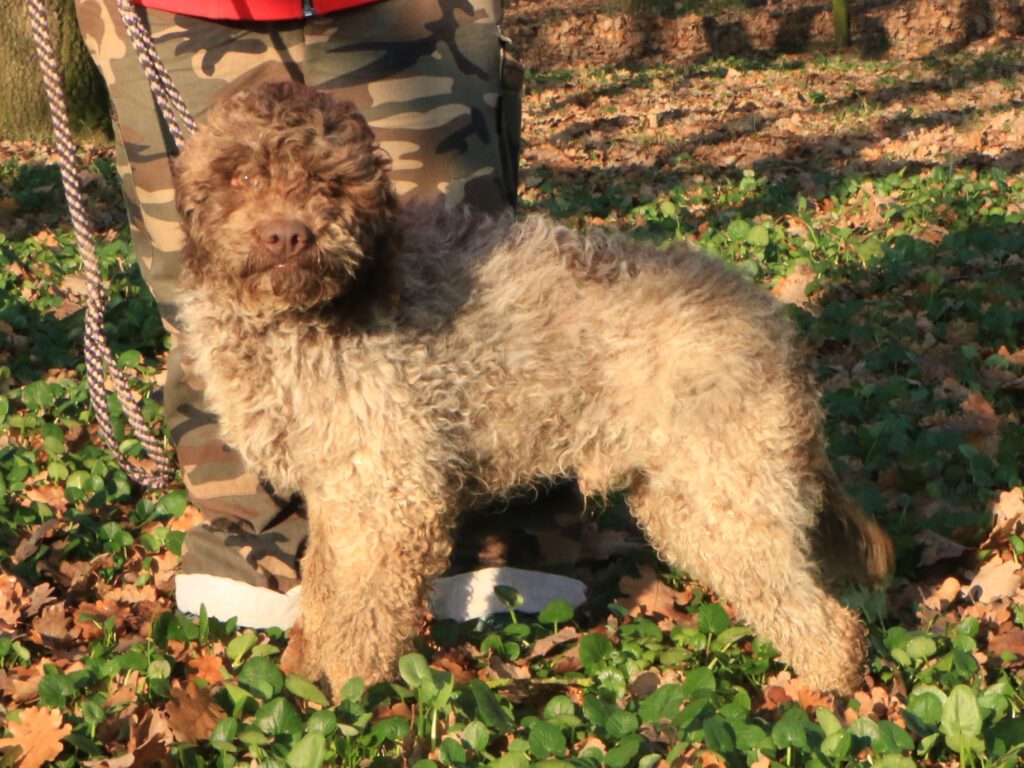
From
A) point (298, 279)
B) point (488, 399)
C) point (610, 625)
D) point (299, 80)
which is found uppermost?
point (299, 80)

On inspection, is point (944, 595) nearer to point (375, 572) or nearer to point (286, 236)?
point (375, 572)

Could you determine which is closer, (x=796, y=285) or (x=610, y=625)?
(x=610, y=625)

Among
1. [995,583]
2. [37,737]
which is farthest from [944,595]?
[37,737]

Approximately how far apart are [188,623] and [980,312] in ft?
15.6

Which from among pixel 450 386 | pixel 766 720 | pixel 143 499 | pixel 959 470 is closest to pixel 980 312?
pixel 959 470

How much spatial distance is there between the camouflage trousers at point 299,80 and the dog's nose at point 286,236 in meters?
1.04

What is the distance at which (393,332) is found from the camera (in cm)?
355

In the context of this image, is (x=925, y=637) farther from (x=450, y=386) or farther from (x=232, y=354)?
(x=232, y=354)

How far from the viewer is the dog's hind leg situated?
12.1ft

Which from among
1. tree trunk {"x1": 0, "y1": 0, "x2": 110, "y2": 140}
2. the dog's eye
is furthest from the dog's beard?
tree trunk {"x1": 0, "y1": 0, "x2": 110, "y2": 140}

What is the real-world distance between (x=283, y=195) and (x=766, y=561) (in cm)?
190

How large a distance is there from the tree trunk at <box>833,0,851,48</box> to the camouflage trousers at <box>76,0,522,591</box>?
21143mm

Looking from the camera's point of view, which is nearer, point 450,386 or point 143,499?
point 450,386

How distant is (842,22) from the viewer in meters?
23.6
